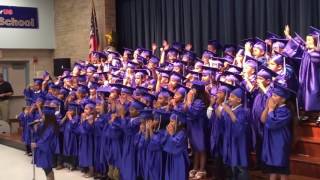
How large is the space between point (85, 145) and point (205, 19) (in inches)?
167

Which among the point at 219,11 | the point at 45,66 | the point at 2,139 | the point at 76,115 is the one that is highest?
the point at 219,11

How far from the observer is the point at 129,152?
6203 millimetres

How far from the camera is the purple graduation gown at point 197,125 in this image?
5855mm

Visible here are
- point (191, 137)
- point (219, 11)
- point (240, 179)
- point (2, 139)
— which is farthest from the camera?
point (2, 139)

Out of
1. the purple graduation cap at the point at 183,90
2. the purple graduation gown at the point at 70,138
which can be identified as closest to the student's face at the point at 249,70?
the purple graduation cap at the point at 183,90

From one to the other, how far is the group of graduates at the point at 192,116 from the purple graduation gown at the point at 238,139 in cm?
1

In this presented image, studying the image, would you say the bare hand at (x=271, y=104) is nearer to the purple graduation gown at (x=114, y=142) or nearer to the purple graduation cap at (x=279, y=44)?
the purple graduation cap at (x=279, y=44)

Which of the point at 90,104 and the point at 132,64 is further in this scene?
the point at 132,64

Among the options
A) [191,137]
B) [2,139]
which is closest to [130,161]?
[191,137]

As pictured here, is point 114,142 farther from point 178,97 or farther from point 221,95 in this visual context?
point 221,95

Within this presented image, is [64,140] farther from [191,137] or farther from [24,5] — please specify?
[24,5]

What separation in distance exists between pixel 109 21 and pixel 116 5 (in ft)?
2.03

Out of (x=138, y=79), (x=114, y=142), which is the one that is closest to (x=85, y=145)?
(x=114, y=142)

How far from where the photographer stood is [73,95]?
7.98 m
